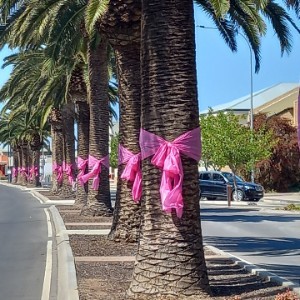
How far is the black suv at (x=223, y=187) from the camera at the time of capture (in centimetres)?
4044

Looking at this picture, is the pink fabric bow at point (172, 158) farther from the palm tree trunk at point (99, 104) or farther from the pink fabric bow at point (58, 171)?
the pink fabric bow at point (58, 171)

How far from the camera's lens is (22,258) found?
1482cm

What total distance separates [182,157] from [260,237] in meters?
11.7

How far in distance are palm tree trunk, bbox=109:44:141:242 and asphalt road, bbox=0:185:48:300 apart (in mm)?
1918

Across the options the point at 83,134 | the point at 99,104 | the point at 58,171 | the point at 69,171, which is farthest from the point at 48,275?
the point at 58,171

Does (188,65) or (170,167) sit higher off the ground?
(188,65)

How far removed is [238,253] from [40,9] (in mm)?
9993

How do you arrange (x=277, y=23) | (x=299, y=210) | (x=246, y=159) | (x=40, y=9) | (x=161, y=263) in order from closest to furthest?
(x=161, y=263) → (x=277, y=23) → (x=40, y=9) → (x=299, y=210) → (x=246, y=159)

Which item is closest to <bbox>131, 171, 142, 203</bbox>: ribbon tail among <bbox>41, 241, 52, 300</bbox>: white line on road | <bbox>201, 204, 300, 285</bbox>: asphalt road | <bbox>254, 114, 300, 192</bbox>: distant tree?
<bbox>41, 241, 52, 300</bbox>: white line on road

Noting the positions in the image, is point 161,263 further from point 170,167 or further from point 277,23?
point 277,23

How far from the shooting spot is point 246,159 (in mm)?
41531

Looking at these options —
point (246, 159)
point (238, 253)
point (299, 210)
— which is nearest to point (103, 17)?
point (238, 253)

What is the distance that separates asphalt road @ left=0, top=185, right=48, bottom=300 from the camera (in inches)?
433

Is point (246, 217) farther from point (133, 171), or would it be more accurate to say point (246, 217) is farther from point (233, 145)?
point (233, 145)
